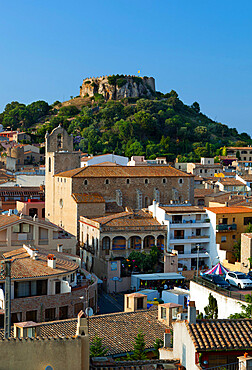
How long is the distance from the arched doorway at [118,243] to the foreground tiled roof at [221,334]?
27203mm

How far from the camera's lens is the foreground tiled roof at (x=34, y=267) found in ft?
81.9

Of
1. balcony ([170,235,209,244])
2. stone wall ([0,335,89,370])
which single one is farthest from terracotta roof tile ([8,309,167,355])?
balcony ([170,235,209,244])

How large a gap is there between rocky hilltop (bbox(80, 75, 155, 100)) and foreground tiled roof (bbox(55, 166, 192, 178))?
2796 inches

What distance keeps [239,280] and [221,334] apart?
13099mm

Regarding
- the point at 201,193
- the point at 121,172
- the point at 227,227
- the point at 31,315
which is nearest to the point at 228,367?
the point at 31,315

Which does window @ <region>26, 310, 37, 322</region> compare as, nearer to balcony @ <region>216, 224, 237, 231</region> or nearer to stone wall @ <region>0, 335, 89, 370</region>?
stone wall @ <region>0, 335, 89, 370</region>

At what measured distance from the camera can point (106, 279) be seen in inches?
1439

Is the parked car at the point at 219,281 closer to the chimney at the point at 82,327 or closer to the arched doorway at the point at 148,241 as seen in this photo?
the chimney at the point at 82,327

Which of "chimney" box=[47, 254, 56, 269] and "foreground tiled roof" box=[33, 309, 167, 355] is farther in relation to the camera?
"chimney" box=[47, 254, 56, 269]

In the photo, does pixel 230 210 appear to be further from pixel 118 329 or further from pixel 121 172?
pixel 118 329

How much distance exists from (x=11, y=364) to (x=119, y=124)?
92.0 meters

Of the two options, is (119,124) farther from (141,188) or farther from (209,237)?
(209,237)

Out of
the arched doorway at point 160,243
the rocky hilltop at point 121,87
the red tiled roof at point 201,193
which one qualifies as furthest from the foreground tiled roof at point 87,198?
the rocky hilltop at point 121,87

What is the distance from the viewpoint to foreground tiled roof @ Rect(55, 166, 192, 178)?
48.1 metres
